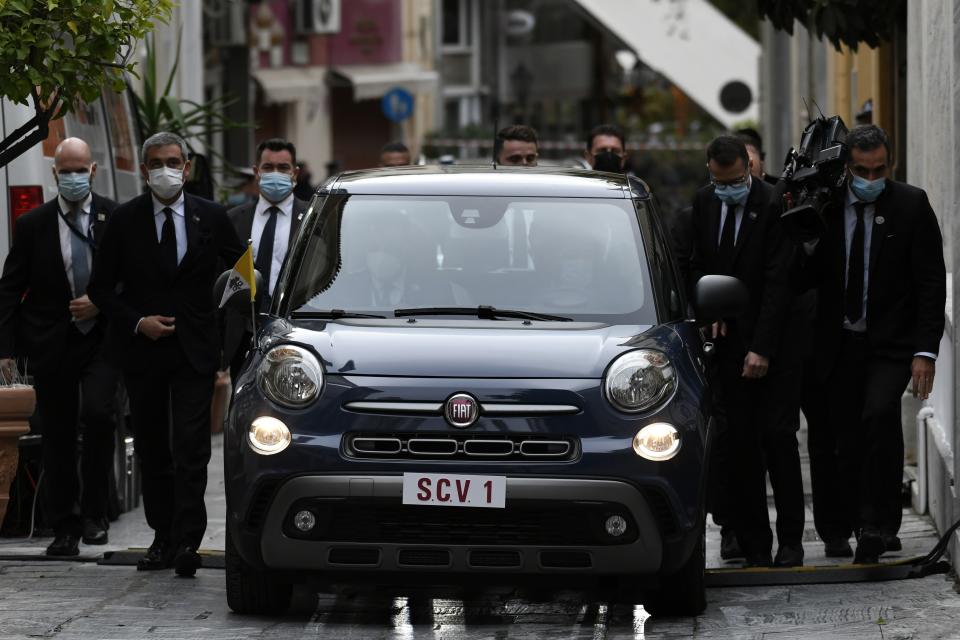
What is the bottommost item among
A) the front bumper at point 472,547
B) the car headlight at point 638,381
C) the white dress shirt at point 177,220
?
the front bumper at point 472,547

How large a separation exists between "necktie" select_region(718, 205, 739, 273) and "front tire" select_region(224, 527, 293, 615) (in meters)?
2.66

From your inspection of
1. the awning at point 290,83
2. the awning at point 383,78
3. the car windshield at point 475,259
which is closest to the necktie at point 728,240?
the car windshield at point 475,259

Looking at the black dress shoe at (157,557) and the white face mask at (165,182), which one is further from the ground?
the white face mask at (165,182)

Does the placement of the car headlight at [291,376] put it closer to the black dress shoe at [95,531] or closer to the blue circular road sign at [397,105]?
the black dress shoe at [95,531]

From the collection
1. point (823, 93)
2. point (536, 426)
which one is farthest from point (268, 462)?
point (823, 93)

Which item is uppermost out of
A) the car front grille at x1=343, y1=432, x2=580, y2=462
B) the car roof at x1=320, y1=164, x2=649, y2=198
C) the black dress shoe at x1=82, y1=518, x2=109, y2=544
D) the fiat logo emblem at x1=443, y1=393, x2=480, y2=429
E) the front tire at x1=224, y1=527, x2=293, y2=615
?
the car roof at x1=320, y1=164, x2=649, y2=198

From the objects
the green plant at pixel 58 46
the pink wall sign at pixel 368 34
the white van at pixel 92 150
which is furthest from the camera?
the pink wall sign at pixel 368 34

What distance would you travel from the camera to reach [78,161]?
10273 millimetres

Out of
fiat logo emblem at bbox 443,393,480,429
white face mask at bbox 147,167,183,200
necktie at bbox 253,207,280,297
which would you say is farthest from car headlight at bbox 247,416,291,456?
necktie at bbox 253,207,280,297

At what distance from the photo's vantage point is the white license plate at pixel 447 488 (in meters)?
7.49

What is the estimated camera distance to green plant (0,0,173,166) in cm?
902

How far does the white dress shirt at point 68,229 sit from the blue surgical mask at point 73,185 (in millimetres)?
52

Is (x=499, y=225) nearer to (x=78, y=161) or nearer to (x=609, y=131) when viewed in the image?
(x=78, y=161)

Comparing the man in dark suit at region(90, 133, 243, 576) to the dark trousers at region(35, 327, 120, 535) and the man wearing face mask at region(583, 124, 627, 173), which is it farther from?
the man wearing face mask at region(583, 124, 627, 173)
